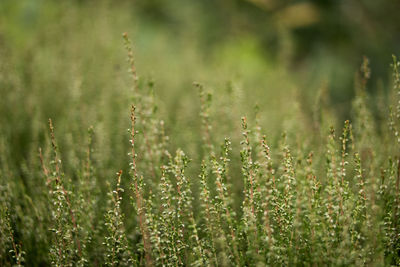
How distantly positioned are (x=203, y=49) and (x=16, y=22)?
2210 millimetres

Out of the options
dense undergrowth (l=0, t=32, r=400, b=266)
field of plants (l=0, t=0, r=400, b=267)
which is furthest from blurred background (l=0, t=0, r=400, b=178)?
dense undergrowth (l=0, t=32, r=400, b=266)

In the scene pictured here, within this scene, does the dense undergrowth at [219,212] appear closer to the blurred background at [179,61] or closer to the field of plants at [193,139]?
the field of plants at [193,139]

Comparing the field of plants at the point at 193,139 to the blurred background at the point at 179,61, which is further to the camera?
the blurred background at the point at 179,61

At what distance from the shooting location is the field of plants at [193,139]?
3.70ft

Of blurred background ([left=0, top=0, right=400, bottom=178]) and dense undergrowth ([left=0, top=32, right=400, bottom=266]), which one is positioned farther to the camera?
blurred background ([left=0, top=0, right=400, bottom=178])

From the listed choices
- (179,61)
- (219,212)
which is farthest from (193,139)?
(179,61)

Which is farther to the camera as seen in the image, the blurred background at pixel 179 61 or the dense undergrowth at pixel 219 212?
the blurred background at pixel 179 61

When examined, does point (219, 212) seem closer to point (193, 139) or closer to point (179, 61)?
point (193, 139)

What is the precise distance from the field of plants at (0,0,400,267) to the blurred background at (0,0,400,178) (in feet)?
0.06

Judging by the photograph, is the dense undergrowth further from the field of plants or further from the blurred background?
the blurred background

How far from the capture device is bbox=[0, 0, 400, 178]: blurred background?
2.11 m

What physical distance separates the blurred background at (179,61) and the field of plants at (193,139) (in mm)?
17

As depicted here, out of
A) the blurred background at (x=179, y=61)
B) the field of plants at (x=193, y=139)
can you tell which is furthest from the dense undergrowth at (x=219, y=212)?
the blurred background at (x=179, y=61)

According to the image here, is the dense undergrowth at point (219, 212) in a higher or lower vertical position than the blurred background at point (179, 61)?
lower
